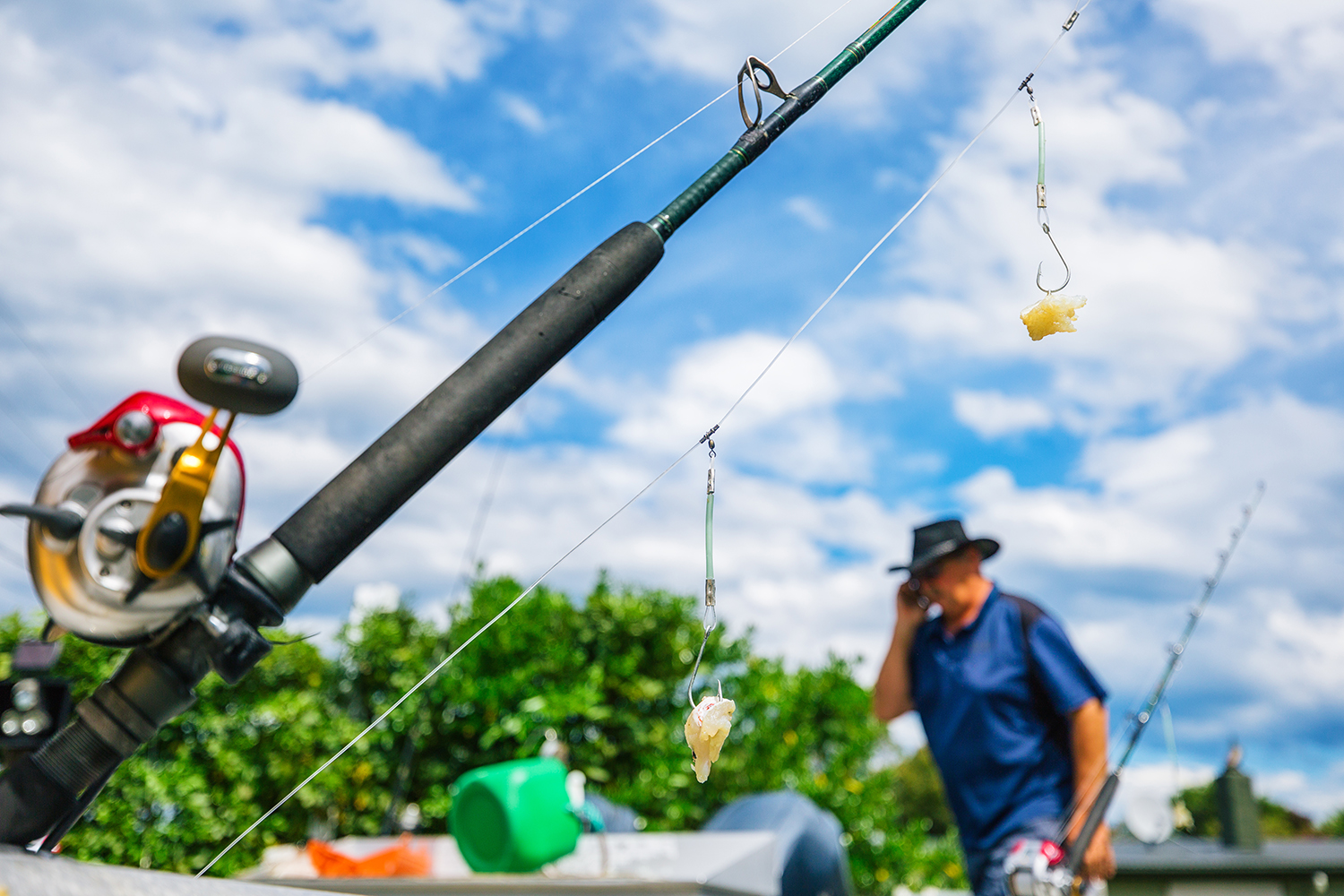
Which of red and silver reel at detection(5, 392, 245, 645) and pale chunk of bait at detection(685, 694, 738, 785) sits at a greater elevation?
red and silver reel at detection(5, 392, 245, 645)

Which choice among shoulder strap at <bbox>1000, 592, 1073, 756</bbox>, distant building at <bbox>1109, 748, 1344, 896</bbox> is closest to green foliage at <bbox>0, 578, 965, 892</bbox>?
shoulder strap at <bbox>1000, 592, 1073, 756</bbox>

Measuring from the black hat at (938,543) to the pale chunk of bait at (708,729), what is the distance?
2.24 meters

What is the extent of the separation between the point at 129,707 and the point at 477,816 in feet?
10.2

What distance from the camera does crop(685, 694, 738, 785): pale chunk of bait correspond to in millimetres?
1378

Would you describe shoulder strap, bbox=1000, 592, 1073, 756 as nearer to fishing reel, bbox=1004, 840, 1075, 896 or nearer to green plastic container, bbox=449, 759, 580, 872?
fishing reel, bbox=1004, 840, 1075, 896

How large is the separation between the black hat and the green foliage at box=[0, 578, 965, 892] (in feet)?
6.86

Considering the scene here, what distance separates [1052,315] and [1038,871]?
199 cm

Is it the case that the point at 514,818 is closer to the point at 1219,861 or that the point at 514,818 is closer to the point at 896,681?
the point at 896,681

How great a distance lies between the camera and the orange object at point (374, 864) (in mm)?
4152

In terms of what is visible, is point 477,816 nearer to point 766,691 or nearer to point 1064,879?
point 1064,879

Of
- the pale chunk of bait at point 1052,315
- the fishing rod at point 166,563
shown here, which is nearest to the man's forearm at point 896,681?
the pale chunk of bait at point 1052,315

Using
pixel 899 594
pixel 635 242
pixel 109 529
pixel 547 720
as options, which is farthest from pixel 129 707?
pixel 547 720

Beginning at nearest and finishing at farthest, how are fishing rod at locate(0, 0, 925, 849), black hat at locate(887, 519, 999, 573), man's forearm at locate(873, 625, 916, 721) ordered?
fishing rod at locate(0, 0, 925, 849), black hat at locate(887, 519, 999, 573), man's forearm at locate(873, 625, 916, 721)

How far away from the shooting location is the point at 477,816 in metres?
4.12
